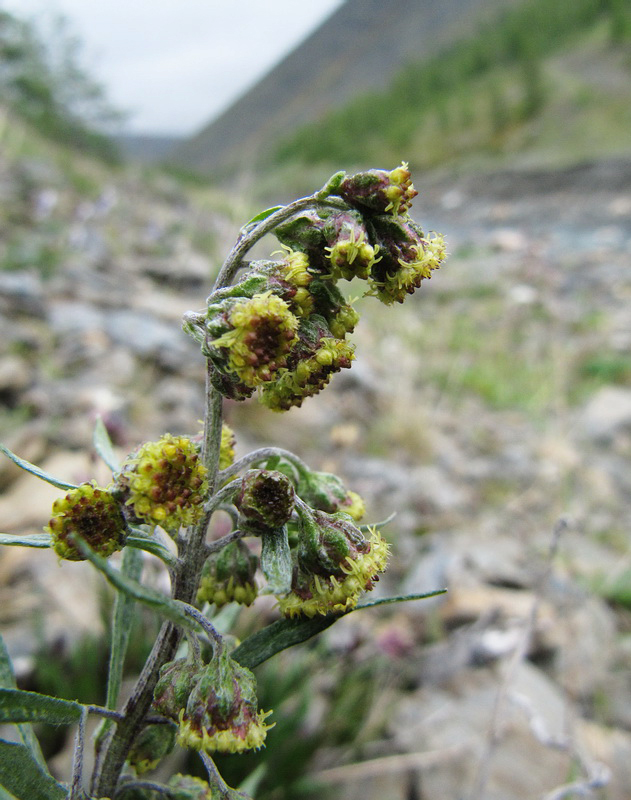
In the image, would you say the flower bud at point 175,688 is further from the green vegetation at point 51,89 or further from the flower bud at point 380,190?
the green vegetation at point 51,89

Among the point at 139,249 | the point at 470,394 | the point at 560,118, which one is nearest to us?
the point at 470,394

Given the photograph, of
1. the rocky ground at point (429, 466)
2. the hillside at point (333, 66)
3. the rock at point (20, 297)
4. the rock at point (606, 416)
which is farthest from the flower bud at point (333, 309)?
the hillside at point (333, 66)

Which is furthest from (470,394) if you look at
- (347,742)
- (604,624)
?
(347,742)

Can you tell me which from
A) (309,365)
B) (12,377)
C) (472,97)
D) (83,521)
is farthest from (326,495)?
(472,97)

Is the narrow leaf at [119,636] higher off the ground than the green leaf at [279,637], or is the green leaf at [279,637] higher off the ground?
the green leaf at [279,637]

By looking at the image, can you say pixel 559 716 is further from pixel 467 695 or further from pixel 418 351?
pixel 418 351

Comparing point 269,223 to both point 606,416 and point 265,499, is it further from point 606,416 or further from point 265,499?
point 606,416
